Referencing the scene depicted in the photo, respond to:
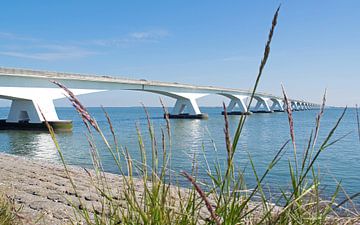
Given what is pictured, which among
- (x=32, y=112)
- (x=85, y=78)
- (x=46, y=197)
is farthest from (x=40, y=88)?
(x=46, y=197)

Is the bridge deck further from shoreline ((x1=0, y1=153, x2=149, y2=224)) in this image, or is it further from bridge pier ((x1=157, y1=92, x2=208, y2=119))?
shoreline ((x1=0, y1=153, x2=149, y2=224))

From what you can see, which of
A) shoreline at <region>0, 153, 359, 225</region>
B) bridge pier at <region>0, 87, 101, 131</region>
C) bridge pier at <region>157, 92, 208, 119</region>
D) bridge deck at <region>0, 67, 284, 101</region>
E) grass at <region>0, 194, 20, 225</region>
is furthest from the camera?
bridge pier at <region>157, 92, 208, 119</region>

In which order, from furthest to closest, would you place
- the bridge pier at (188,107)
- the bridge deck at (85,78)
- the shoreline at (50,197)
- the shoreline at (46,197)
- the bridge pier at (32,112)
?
1. the bridge pier at (188,107)
2. the bridge pier at (32,112)
3. the bridge deck at (85,78)
4. the shoreline at (46,197)
5. the shoreline at (50,197)

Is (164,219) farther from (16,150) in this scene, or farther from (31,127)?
(31,127)

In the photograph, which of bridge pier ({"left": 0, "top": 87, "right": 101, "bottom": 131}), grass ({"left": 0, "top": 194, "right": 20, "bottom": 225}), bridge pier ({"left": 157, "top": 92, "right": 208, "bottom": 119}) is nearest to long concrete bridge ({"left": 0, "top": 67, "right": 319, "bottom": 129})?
bridge pier ({"left": 0, "top": 87, "right": 101, "bottom": 131})

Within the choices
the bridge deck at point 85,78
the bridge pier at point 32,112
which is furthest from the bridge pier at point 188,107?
the bridge pier at point 32,112

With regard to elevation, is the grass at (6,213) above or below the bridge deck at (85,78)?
below

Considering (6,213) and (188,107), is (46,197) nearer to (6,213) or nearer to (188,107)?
(6,213)

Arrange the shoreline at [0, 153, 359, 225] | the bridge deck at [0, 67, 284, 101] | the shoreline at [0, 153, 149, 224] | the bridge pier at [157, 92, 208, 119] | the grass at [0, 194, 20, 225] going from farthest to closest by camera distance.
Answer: the bridge pier at [157, 92, 208, 119], the bridge deck at [0, 67, 284, 101], the shoreline at [0, 153, 149, 224], the shoreline at [0, 153, 359, 225], the grass at [0, 194, 20, 225]

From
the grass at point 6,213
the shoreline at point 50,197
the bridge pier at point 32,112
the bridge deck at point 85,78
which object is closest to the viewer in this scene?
the grass at point 6,213

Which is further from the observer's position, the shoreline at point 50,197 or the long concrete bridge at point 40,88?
the long concrete bridge at point 40,88

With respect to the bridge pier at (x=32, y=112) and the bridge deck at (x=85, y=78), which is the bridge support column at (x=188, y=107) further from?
the bridge pier at (x=32, y=112)

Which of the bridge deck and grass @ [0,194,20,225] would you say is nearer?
grass @ [0,194,20,225]

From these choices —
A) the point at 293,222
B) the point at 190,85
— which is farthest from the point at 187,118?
the point at 293,222
